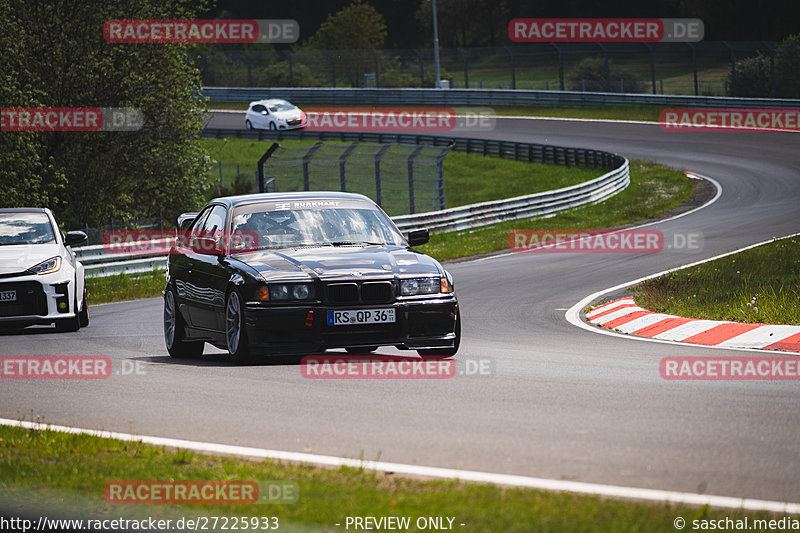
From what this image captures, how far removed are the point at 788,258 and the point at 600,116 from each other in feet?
123

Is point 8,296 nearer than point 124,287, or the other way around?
point 8,296

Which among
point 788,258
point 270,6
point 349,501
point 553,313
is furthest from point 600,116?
point 270,6

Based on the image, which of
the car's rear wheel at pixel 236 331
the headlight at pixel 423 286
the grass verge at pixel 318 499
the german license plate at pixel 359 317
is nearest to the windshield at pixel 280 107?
the car's rear wheel at pixel 236 331

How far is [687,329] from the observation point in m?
12.4

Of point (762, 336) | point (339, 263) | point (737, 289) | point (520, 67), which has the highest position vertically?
point (520, 67)

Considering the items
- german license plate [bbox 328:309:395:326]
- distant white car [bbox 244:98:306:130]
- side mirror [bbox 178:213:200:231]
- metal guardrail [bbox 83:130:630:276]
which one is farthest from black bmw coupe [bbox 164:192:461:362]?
distant white car [bbox 244:98:306:130]

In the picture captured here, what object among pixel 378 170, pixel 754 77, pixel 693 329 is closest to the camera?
pixel 693 329

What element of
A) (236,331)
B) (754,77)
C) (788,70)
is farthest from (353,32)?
(236,331)

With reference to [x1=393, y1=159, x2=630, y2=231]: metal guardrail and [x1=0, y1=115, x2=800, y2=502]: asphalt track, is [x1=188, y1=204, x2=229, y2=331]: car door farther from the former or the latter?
[x1=393, y1=159, x2=630, y2=231]: metal guardrail

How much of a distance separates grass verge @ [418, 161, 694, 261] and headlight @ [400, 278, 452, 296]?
52.4 ft

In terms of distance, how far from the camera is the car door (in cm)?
1035

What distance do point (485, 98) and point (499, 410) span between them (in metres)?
54.5

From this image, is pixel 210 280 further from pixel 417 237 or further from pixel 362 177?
pixel 362 177

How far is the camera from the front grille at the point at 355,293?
9.53 metres
